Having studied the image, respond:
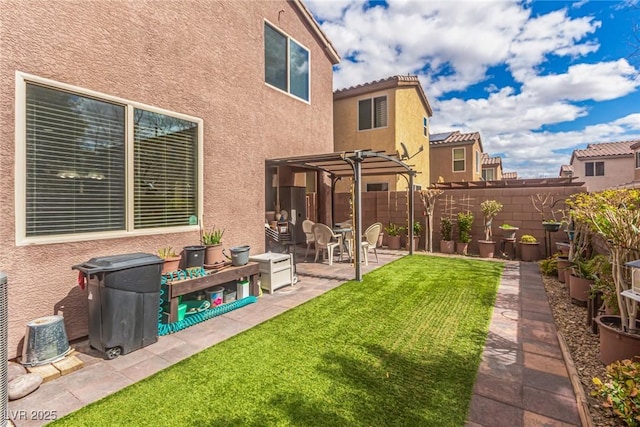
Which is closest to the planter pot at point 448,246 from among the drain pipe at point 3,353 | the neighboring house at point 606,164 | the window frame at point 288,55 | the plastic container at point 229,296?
the window frame at point 288,55

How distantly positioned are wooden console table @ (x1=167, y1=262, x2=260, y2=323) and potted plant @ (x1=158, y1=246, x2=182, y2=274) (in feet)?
1.32

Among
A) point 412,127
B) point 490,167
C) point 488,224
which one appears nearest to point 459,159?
point 412,127

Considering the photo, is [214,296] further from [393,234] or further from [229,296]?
[393,234]

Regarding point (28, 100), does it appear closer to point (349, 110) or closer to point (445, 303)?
point (445, 303)

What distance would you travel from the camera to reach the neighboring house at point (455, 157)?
774 inches

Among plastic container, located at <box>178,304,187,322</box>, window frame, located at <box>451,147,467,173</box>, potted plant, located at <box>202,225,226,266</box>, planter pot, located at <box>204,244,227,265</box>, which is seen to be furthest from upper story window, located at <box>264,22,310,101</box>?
window frame, located at <box>451,147,467,173</box>

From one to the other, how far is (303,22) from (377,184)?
7.78 metres

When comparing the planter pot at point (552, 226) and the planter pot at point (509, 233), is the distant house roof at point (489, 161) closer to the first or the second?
the planter pot at point (509, 233)

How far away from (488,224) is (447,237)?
141 centimetres

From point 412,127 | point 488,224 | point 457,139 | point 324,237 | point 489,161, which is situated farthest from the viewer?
point 489,161

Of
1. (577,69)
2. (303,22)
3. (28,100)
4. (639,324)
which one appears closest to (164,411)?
(28,100)

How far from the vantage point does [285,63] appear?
9086mm

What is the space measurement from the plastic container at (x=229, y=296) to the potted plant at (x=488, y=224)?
8.23 meters

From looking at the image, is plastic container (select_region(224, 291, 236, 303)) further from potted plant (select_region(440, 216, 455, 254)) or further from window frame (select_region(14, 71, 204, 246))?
potted plant (select_region(440, 216, 455, 254))
